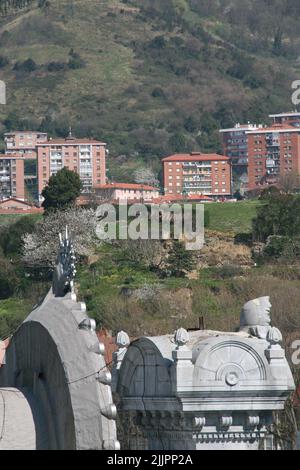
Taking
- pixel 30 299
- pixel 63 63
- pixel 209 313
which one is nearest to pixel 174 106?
pixel 63 63

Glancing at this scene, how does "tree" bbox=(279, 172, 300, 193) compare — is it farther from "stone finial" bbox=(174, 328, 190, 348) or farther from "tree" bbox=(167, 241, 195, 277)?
"stone finial" bbox=(174, 328, 190, 348)

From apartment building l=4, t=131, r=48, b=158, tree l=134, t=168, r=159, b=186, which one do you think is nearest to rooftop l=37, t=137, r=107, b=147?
tree l=134, t=168, r=159, b=186

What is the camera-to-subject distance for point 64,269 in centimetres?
1517

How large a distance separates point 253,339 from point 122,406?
1.52 meters

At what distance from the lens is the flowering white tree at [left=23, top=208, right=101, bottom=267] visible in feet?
293

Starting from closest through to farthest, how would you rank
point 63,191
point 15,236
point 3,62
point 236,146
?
point 15,236 < point 63,191 < point 236,146 < point 3,62

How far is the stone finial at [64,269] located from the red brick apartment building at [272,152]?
147 m

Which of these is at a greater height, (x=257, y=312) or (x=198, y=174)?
(x=198, y=174)

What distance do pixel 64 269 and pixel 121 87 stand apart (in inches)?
6750

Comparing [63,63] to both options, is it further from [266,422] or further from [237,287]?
[266,422]

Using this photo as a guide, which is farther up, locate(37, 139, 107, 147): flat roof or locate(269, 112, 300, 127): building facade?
locate(269, 112, 300, 127): building facade

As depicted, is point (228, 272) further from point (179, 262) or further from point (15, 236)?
point (15, 236)

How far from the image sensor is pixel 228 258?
97375 millimetres

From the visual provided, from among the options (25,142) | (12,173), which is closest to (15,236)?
(12,173)
